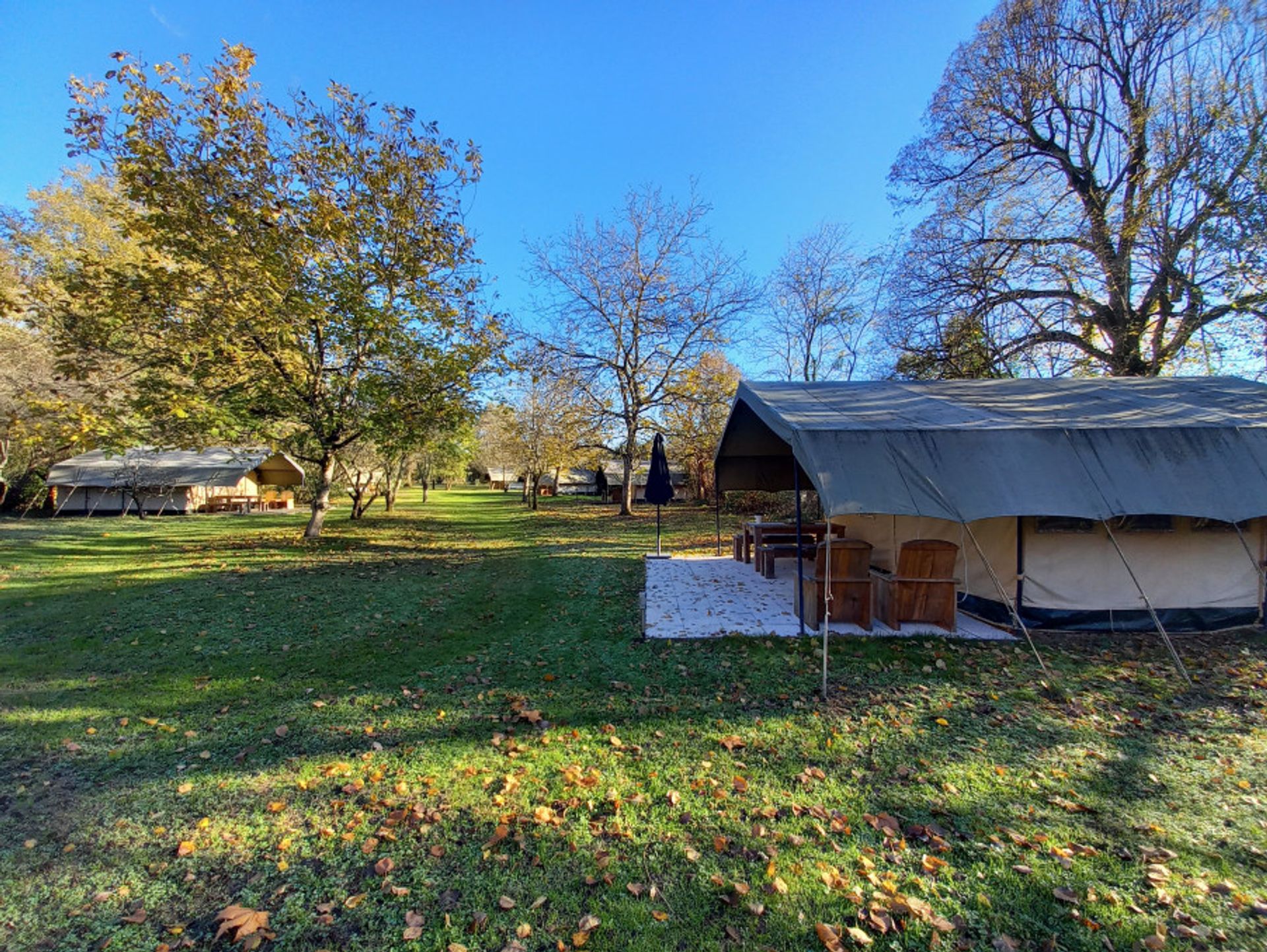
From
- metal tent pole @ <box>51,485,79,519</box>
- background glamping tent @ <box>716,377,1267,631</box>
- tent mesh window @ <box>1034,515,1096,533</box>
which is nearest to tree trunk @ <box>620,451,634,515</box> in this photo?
background glamping tent @ <box>716,377,1267,631</box>

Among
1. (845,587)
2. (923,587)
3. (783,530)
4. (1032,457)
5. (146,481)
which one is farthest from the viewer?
(146,481)

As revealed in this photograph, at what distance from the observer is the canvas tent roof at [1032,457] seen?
530cm

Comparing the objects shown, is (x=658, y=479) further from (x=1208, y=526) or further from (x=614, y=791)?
(x=614, y=791)

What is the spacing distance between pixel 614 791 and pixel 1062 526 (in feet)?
22.3

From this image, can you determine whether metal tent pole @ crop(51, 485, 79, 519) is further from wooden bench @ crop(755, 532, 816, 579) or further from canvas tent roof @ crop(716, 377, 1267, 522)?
canvas tent roof @ crop(716, 377, 1267, 522)

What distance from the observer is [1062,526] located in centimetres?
659

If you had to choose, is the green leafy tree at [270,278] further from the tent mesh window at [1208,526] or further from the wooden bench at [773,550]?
the tent mesh window at [1208,526]

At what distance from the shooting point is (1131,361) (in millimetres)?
13766

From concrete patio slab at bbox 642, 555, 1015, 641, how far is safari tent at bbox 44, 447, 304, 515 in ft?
66.2

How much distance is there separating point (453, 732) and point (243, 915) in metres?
1.78

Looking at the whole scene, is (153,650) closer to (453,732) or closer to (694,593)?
(453,732)

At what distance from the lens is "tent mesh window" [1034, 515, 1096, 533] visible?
657 centimetres

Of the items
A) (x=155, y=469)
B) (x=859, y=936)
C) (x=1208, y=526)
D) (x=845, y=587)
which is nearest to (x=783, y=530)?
(x=845, y=587)

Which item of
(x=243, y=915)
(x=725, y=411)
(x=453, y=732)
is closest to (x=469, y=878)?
(x=243, y=915)
